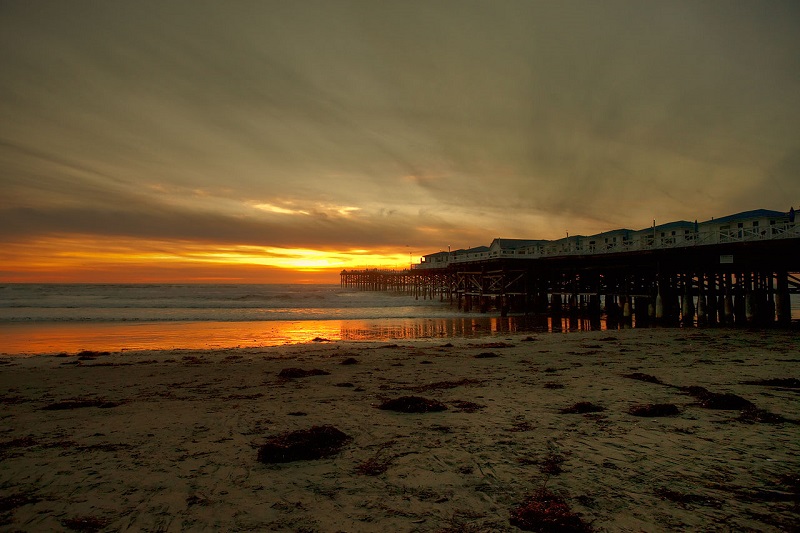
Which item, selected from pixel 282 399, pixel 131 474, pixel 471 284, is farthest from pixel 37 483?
pixel 471 284

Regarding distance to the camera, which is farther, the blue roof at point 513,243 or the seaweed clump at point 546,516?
the blue roof at point 513,243

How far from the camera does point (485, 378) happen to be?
39.5 feet

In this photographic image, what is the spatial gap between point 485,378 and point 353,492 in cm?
767

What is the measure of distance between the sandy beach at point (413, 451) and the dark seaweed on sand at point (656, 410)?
2.4 inches

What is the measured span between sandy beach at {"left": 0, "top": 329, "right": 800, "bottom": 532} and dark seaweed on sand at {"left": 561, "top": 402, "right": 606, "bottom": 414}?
0.13ft

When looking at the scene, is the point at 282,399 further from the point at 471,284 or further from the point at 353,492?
the point at 471,284

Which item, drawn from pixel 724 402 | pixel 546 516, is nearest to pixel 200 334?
pixel 546 516

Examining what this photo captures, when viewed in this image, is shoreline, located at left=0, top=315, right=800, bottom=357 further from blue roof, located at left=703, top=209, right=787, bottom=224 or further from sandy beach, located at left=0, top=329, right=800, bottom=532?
blue roof, located at left=703, top=209, right=787, bottom=224

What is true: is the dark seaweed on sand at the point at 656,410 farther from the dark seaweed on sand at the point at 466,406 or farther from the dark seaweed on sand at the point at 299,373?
the dark seaweed on sand at the point at 299,373

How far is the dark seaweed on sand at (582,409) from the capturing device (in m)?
8.18

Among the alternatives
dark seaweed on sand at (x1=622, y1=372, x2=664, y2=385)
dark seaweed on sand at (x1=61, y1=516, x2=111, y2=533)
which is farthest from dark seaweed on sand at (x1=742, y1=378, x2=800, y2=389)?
dark seaweed on sand at (x1=61, y1=516, x2=111, y2=533)

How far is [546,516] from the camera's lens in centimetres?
429

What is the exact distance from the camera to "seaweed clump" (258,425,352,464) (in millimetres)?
6129

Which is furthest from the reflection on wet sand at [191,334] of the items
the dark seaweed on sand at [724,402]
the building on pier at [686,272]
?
the dark seaweed on sand at [724,402]
